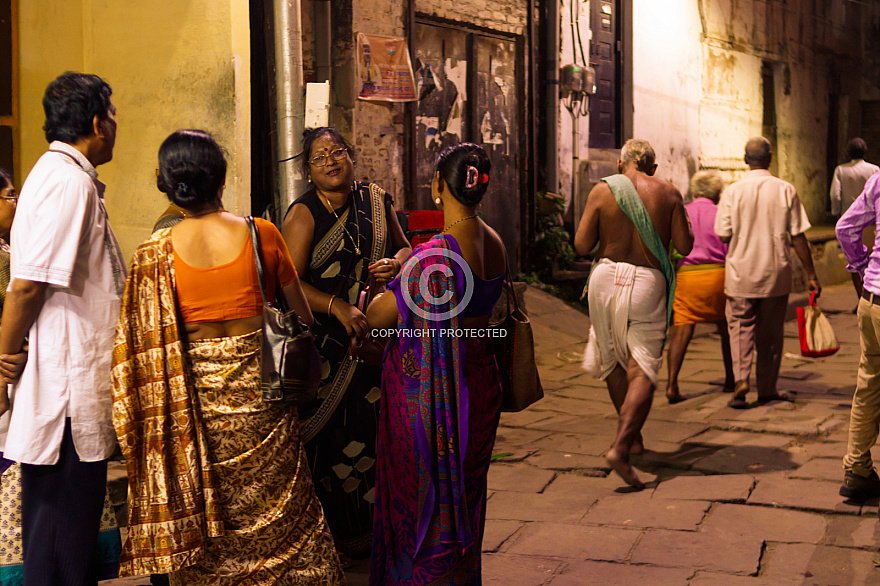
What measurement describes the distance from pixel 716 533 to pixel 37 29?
17.8 feet

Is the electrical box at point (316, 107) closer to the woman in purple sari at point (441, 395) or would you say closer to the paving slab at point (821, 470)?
the woman in purple sari at point (441, 395)

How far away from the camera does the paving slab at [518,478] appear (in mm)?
5199

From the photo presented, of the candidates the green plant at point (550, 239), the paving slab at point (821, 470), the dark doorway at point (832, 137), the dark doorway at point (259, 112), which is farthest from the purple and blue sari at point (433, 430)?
the dark doorway at point (832, 137)

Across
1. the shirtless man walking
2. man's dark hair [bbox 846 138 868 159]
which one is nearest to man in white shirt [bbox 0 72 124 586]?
the shirtless man walking

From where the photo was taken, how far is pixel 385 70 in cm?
861

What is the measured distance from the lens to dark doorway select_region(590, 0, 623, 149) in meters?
12.6

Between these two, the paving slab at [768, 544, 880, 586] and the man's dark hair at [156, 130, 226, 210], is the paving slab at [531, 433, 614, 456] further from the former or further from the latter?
the man's dark hair at [156, 130, 226, 210]

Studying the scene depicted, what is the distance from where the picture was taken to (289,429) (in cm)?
306

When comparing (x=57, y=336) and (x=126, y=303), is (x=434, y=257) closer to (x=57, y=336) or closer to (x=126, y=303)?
(x=126, y=303)

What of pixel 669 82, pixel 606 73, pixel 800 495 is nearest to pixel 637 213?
pixel 800 495

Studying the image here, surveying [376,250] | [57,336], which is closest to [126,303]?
[57,336]

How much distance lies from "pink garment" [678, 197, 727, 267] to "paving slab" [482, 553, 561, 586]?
3.96 metres

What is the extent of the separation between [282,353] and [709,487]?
3.11 m

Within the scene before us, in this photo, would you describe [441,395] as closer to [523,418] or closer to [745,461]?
[745,461]
